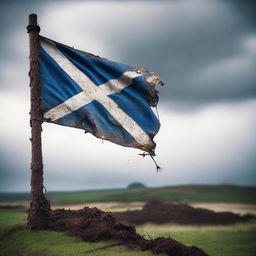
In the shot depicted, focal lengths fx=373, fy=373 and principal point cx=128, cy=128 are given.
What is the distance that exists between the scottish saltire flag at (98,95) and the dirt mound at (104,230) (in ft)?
4.56

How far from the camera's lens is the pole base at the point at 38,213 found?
6.14 m

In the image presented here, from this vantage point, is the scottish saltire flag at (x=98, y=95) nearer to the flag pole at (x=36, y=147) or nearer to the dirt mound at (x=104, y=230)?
the flag pole at (x=36, y=147)

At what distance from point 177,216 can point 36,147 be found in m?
13.8

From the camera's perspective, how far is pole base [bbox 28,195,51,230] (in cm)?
614

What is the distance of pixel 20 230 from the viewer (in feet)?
20.7

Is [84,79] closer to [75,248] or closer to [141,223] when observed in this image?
[75,248]

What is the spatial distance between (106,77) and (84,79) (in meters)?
0.49

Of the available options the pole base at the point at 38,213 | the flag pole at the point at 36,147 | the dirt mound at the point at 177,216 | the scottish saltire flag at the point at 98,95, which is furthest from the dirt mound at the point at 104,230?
the dirt mound at the point at 177,216

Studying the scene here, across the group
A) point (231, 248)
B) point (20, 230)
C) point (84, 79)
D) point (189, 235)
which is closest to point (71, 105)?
point (84, 79)

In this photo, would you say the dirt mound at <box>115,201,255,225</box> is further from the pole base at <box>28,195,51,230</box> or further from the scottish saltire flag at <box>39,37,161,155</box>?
the pole base at <box>28,195,51,230</box>

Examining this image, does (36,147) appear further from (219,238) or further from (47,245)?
(219,238)

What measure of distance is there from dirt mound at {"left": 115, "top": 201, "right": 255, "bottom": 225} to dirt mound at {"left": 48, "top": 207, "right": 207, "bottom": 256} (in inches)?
444

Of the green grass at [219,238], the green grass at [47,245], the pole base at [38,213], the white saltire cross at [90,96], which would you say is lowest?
the green grass at [219,238]

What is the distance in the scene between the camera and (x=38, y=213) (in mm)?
6184
